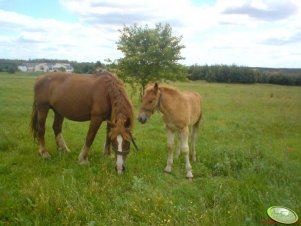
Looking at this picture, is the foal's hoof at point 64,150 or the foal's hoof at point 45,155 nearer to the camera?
the foal's hoof at point 45,155

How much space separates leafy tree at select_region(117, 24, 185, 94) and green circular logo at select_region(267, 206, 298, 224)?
58.3 feet

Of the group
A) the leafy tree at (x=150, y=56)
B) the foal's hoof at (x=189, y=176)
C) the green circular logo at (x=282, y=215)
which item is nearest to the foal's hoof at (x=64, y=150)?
the foal's hoof at (x=189, y=176)

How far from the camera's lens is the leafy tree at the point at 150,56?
71.6ft

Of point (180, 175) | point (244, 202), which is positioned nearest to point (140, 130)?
point (180, 175)

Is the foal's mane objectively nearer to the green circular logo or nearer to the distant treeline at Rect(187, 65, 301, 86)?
the green circular logo

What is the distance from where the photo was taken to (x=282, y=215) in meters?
4.36

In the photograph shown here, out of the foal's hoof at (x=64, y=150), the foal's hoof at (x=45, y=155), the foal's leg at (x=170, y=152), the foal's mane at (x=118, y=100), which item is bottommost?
the foal's hoof at (x=64, y=150)

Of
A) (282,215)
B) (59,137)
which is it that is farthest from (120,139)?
(282,215)

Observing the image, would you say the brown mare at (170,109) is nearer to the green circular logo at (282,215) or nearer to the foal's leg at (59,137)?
the green circular logo at (282,215)

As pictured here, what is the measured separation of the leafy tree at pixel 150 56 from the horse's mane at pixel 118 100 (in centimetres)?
1412

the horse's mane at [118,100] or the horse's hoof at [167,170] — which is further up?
the horse's mane at [118,100]

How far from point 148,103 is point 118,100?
802mm

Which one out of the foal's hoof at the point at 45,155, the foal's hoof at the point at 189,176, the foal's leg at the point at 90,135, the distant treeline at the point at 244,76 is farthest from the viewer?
the distant treeline at the point at 244,76

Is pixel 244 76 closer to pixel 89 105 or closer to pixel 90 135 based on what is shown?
pixel 89 105
